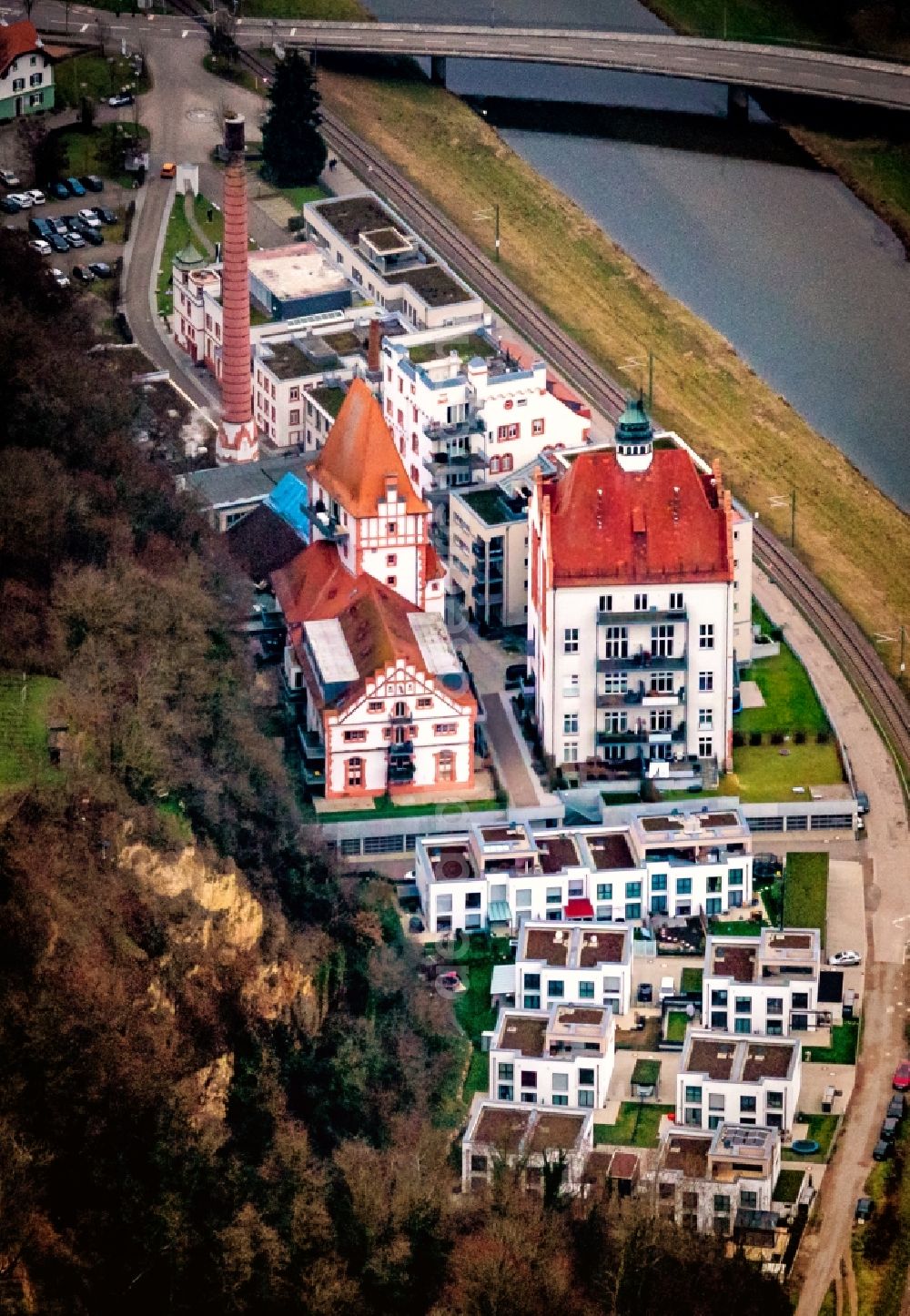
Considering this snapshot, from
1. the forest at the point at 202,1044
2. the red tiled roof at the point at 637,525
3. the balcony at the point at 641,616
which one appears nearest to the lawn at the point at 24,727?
the forest at the point at 202,1044

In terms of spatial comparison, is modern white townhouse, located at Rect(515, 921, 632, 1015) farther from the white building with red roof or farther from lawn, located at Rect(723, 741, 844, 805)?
the white building with red roof

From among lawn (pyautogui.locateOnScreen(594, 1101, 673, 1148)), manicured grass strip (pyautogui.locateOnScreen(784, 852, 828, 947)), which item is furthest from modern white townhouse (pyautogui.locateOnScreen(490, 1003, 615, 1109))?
manicured grass strip (pyautogui.locateOnScreen(784, 852, 828, 947))

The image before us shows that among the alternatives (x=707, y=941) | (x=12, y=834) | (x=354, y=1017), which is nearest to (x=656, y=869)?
(x=707, y=941)

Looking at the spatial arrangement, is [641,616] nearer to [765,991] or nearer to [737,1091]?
[765,991]

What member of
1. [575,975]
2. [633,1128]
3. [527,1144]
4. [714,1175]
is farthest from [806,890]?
[527,1144]

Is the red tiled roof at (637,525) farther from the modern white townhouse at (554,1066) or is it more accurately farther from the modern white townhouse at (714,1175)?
the modern white townhouse at (714,1175)

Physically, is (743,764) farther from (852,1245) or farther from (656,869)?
(852,1245)
